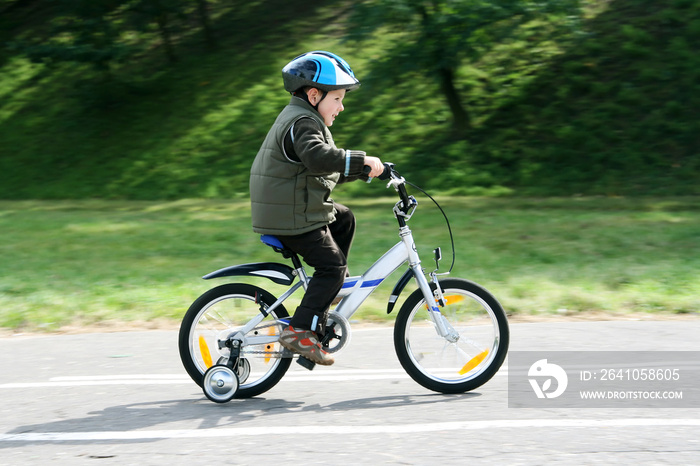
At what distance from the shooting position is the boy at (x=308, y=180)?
427 centimetres

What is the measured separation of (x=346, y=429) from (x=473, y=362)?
1.01m

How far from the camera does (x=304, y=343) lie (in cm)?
444

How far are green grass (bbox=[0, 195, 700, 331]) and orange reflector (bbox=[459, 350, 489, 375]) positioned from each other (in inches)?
76.6

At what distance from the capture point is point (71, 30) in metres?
18.6

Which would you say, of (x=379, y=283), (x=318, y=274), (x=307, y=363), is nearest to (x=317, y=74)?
(x=318, y=274)

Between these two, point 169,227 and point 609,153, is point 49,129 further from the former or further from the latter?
point 609,153

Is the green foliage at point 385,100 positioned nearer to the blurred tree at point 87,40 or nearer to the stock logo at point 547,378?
the blurred tree at point 87,40

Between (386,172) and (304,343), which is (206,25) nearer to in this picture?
(386,172)

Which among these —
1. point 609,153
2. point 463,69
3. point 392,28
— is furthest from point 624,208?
point 463,69

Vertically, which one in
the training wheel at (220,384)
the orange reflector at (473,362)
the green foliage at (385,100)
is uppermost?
the training wheel at (220,384)

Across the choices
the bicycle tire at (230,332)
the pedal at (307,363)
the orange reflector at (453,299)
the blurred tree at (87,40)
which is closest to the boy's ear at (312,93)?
the bicycle tire at (230,332)

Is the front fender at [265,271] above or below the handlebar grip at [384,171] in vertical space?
below

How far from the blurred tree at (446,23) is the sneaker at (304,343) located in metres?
10.1

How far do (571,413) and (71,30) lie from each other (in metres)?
17.2
